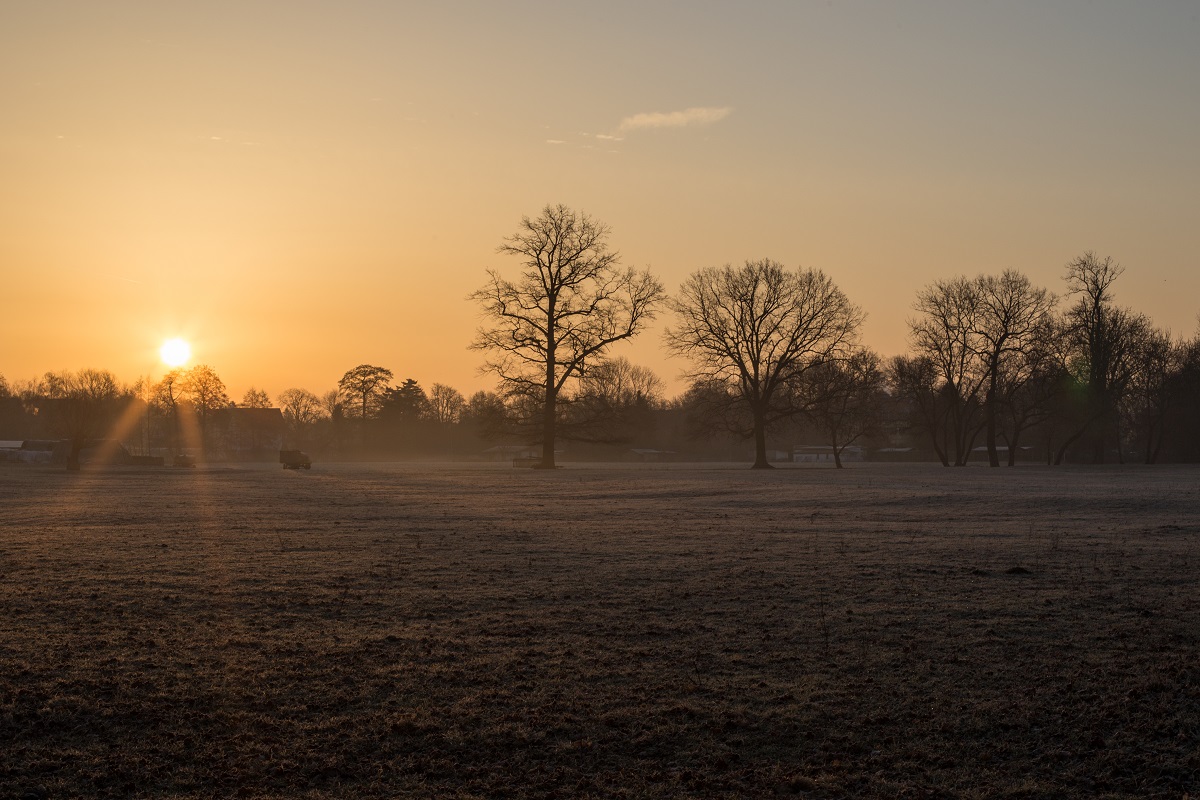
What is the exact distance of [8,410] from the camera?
156 meters

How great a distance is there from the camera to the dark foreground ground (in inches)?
283

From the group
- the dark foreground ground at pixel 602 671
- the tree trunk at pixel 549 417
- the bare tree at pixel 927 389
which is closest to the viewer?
the dark foreground ground at pixel 602 671

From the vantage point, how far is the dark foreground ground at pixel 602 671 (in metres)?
7.18

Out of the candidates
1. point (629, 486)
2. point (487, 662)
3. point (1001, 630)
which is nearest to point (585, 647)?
point (487, 662)

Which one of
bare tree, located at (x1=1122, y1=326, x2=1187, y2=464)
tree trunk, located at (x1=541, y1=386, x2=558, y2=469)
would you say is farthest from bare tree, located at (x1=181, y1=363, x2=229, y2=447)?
bare tree, located at (x1=1122, y1=326, x2=1187, y2=464)

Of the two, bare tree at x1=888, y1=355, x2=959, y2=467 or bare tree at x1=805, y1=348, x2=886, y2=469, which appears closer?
bare tree at x1=805, y1=348, x2=886, y2=469

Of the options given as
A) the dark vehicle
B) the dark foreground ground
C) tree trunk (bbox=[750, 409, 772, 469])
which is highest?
tree trunk (bbox=[750, 409, 772, 469])

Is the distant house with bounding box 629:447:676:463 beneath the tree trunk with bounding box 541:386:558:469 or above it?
beneath

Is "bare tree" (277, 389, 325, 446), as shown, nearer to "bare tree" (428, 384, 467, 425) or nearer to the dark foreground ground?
"bare tree" (428, 384, 467, 425)

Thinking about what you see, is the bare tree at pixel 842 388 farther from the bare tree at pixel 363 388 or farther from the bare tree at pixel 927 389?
the bare tree at pixel 363 388

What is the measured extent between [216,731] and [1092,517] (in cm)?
2319

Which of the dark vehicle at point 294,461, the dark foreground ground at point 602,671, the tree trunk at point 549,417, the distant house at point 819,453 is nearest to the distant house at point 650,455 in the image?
the distant house at point 819,453

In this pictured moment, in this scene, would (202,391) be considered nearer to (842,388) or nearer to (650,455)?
(650,455)

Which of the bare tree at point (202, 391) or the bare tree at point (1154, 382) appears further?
the bare tree at point (202, 391)
